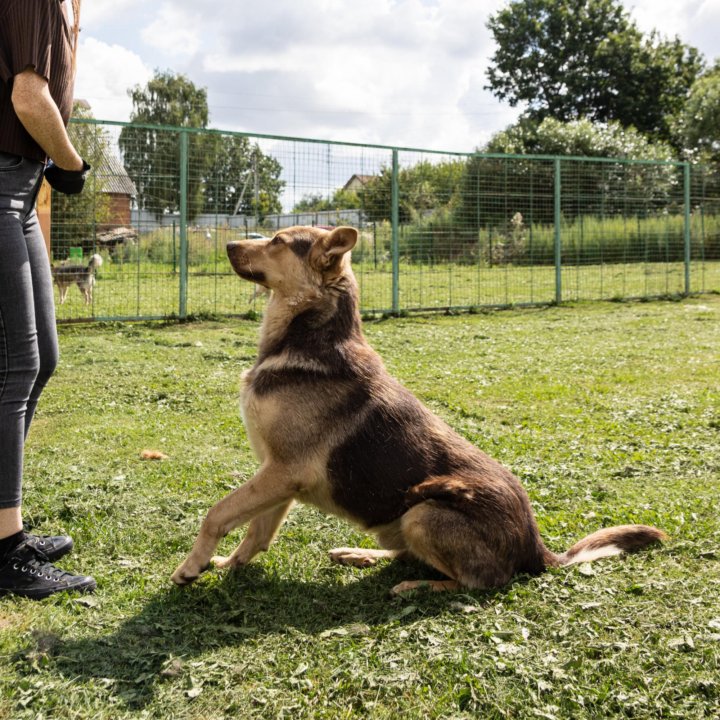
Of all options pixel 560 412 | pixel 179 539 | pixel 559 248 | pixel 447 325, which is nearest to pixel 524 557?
pixel 179 539

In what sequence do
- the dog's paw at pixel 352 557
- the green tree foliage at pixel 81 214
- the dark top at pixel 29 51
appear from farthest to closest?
the green tree foliage at pixel 81 214 → the dog's paw at pixel 352 557 → the dark top at pixel 29 51

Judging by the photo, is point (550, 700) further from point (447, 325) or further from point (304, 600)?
point (447, 325)

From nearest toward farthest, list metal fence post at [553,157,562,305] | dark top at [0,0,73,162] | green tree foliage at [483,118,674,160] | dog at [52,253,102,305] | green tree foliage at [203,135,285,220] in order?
dark top at [0,0,73,162]
dog at [52,253,102,305]
green tree foliage at [203,135,285,220]
metal fence post at [553,157,562,305]
green tree foliage at [483,118,674,160]

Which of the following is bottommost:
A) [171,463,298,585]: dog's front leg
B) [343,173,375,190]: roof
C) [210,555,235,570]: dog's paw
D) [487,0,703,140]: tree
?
[210,555,235,570]: dog's paw

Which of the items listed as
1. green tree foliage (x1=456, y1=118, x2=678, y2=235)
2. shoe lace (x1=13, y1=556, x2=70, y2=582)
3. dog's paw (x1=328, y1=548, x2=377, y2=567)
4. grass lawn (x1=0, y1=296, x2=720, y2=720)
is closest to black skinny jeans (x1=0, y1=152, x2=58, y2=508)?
shoe lace (x1=13, y1=556, x2=70, y2=582)

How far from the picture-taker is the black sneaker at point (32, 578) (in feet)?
10.8

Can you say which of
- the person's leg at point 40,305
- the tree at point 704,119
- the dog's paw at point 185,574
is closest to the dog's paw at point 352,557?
the dog's paw at point 185,574

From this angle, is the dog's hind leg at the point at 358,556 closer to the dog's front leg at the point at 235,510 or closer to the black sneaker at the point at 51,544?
the dog's front leg at the point at 235,510

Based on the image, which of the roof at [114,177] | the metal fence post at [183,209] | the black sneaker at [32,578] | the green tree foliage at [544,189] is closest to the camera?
the black sneaker at [32,578]

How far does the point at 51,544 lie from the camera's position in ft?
12.0

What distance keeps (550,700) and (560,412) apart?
454 centimetres

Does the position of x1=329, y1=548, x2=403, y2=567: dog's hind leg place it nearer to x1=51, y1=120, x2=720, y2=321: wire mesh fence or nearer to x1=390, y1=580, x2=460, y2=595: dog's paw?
x1=390, y1=580, x2=460, y2=595: dog's paw

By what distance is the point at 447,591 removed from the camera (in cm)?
336

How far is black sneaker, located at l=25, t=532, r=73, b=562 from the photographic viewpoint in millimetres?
3547
